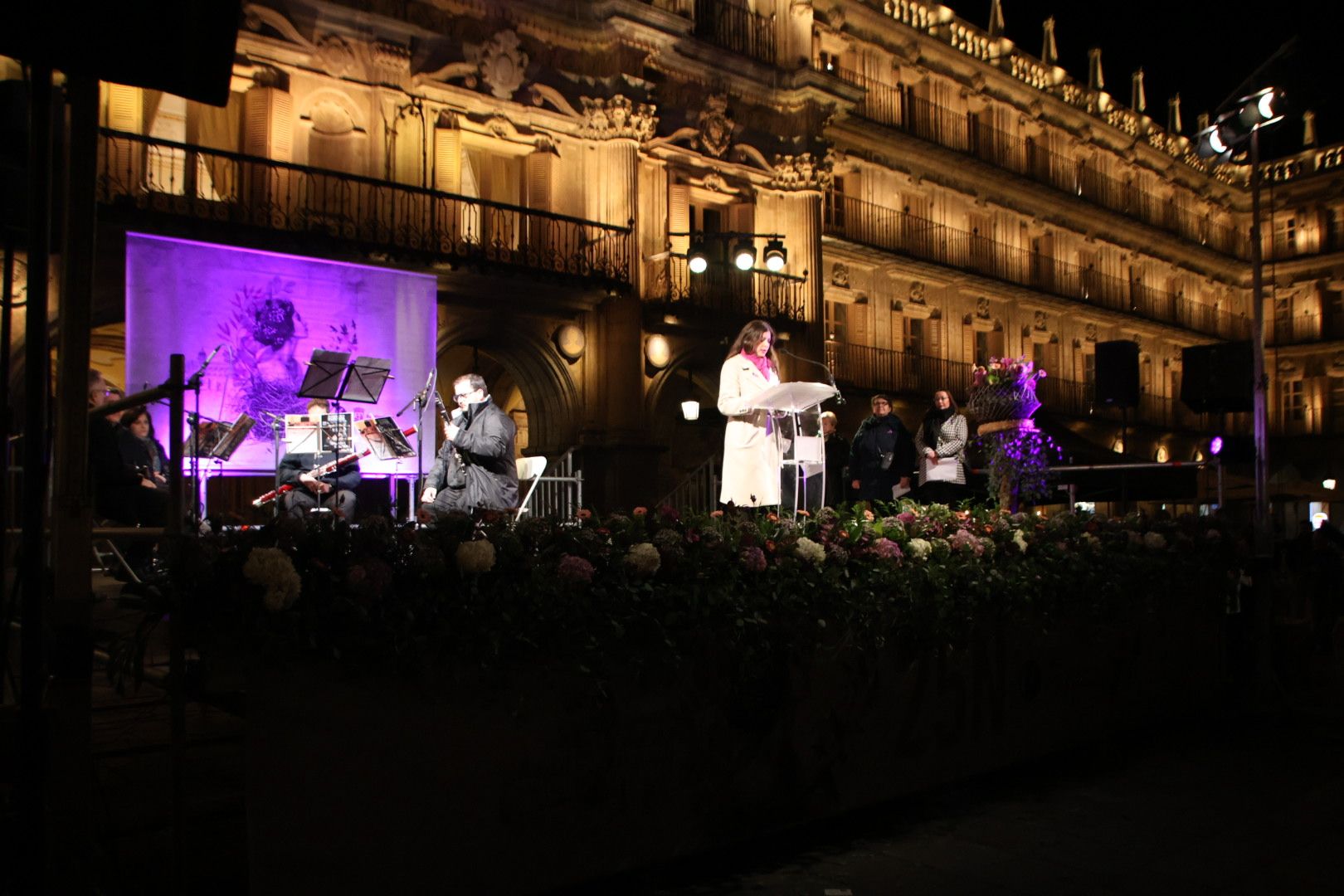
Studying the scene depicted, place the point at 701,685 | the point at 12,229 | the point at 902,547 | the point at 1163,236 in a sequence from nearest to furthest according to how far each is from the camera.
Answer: the point at 12,229 < the point at 701,685 < the point at 902,547 < the point at 1163,236

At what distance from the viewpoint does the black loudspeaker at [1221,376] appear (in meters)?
12.3

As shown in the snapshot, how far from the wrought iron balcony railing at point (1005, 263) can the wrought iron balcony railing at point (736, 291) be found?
15.1 ft

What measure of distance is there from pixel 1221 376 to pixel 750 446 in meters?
7.24

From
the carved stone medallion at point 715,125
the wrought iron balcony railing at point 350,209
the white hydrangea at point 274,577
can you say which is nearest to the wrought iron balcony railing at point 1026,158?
the carved stone medallion at point 715,125

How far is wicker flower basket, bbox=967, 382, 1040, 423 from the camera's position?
38.1ft

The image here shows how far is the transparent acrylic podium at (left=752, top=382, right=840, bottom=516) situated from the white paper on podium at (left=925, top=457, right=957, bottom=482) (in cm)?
256

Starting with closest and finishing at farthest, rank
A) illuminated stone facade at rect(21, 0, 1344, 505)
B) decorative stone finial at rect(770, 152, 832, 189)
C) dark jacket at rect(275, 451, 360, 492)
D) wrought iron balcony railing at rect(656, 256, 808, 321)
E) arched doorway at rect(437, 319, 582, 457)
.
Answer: dark jacket at rect(275, 451, 360, 492) → illuminated stone facade at rect(21, 0, 1344, 505) → arched doorway at rect(437, 319, 582, 457) → wrought iron balcony railing at rect(656, 256, 808, 321) → decorative stone finial at rect(770, 152, 832, 189)

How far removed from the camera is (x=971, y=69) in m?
30.6

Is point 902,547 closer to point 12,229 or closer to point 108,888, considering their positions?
point 108,888

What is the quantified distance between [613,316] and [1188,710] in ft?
39.6

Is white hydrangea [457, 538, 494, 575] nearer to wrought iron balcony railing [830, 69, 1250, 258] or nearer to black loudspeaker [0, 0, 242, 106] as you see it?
black loudspeaker [0, 0, 242, 106]

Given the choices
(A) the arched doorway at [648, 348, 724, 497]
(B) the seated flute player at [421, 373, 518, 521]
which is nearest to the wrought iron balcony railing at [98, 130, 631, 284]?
(A) the arched doorway at [648, 348, 724, 497]

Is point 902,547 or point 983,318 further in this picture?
point 983,318

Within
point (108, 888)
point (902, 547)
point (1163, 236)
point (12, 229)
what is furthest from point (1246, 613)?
point (1163, 236)
